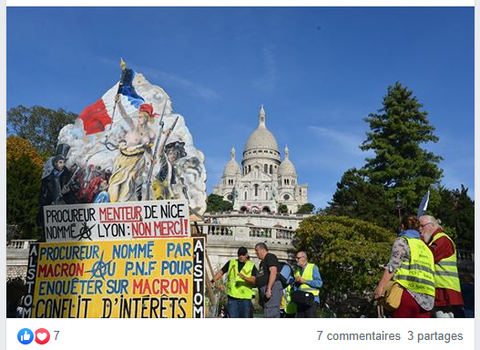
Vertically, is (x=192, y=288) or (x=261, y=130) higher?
(x=261, y=130)

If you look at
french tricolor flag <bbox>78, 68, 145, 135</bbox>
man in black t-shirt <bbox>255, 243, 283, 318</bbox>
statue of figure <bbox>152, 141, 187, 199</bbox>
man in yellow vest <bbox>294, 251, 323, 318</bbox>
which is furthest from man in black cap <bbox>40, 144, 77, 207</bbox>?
man in yellow vest <bbox>294, 251, 323, 318</bbox>

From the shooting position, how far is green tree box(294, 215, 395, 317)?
1434 centimetres

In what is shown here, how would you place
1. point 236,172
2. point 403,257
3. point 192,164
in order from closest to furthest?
point 403,257
point 192,164
point 236,172

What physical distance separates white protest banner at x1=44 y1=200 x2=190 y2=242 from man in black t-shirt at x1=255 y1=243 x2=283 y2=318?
182 centimetres

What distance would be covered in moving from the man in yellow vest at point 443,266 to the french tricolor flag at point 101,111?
619 cm

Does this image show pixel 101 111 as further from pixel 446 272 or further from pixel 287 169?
pixel 287 169

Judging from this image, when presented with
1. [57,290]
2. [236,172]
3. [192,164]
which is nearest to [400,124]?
[192,164]

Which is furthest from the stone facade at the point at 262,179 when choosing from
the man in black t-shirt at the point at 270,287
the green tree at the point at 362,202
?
the man in black t-shirt at the point at 270,287

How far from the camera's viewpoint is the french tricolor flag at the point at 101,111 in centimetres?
935

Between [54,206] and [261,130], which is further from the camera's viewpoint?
[261,130]

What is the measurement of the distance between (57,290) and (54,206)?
169cm
